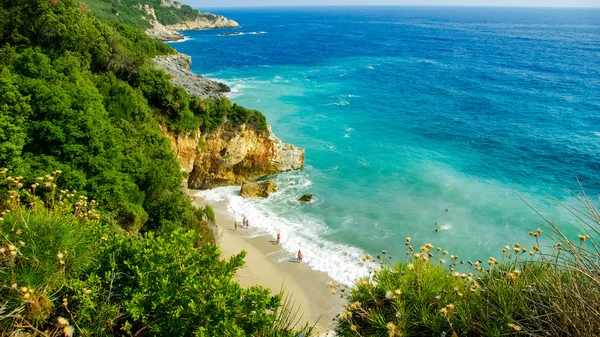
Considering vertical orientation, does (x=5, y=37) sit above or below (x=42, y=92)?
above

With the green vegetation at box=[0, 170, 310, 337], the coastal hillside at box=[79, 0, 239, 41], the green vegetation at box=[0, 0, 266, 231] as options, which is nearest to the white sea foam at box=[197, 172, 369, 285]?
the green vegetation at box=[0, 0, 266, 231]

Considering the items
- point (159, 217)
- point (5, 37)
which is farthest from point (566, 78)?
point (5, 37)

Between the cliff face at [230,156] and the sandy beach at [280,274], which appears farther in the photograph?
the cliff face at [230,156]

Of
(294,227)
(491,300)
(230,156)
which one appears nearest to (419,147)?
(294,227)

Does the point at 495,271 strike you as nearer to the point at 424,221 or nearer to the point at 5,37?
the point at 424,221

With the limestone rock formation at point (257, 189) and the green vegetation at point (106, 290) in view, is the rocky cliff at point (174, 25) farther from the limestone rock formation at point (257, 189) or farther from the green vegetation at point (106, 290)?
the green vegetation at point (106, 290)

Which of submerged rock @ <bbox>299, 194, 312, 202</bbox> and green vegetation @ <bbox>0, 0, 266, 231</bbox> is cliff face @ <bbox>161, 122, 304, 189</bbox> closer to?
green vegetation @ <bbox>0, 0, 266, 231</bbox>

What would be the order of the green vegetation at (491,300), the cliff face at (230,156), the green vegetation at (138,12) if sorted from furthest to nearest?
the green vegetation at (138,12), the cliff face at (230,156), the green vegetation at (491,300)

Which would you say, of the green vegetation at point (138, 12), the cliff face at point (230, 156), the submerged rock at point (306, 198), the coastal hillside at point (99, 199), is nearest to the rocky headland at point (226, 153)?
the cliff face at point (230, 156)
